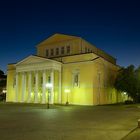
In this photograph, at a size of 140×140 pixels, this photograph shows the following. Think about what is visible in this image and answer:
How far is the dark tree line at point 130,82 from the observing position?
61969 mm

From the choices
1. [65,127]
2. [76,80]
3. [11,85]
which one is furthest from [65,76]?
[65,127]

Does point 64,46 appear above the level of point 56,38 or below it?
below

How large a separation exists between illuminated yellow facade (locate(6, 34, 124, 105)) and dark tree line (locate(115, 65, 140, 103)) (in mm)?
3297

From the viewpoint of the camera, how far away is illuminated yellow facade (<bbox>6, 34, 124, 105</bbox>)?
56281 millimetres

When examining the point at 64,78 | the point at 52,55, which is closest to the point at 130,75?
the point at 64,78

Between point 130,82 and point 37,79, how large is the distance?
77.4 feet

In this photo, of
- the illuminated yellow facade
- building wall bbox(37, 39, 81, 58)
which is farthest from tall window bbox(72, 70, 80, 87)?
building wall bbox(37, 39, 81, 58)

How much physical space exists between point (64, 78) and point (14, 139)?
4853 cm

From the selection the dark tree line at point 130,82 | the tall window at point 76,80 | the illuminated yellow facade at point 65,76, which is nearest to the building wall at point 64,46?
the illuminated yellow facade at point 65,76

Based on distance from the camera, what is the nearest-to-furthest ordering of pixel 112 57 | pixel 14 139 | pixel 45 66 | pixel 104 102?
pixel 14 139 < pixel 45 66 < pixel 104 102 < pixel 112 57

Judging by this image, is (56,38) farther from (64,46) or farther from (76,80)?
(76,80)

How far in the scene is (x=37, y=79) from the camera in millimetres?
59656

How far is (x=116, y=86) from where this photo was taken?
66.4 m

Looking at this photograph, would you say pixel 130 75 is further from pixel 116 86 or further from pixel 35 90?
pixel 35 90
